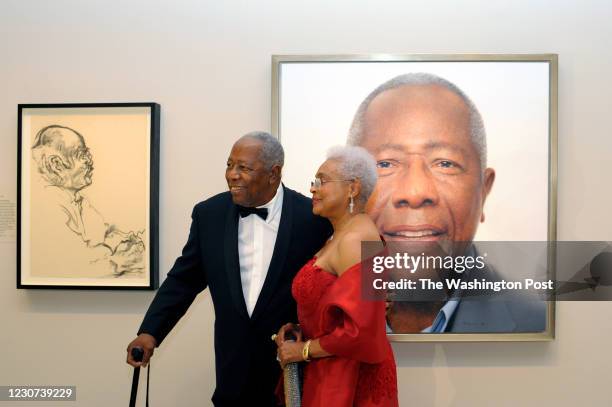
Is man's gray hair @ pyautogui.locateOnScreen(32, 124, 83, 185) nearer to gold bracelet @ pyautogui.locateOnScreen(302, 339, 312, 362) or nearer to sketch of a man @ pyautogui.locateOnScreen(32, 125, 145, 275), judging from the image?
sketch of a man @ pyautogui.locateOnScreen(32, 125, 145, 275)

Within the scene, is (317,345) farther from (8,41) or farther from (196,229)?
(8,41)

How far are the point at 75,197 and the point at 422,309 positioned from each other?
6.19 feet

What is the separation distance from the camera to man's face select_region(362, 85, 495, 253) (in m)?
3.16

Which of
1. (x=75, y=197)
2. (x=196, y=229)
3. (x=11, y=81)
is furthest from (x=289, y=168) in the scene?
(x=11, y=81)

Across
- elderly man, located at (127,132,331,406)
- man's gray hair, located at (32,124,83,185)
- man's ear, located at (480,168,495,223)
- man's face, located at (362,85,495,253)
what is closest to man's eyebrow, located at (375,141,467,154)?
man's face, located at (362,85,495,253)

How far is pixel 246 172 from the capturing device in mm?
2342

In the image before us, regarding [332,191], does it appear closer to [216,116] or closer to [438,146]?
[438,146]

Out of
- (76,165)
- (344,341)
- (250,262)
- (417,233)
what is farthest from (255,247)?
(76,165)

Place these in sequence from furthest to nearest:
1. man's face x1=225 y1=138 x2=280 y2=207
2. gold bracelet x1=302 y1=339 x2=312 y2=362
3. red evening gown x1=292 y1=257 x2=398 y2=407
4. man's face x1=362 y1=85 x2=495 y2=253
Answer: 1. man's face x1=362 y1=85 x2=495 y2=253
2. man's face x1=225 y1=138 x2=280 y2=207
3. gold bracelet x1=302 y1=339 x2=312 y2=362
4. red evening gown x1=292 y1=257 x2=398 y2=407

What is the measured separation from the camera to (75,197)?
3.28m

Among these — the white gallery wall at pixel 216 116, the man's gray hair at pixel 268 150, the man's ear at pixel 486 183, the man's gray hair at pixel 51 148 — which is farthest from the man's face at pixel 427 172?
the man's gray hair at pixel 51 148

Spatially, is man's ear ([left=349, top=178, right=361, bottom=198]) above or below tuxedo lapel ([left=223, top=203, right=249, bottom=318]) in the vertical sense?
above

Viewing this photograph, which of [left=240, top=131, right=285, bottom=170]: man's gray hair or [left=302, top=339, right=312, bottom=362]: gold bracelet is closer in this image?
[left=302, top=339, right=312, bottom=362]: gold bracelet

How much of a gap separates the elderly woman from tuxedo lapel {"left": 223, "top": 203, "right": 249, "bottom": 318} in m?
0.24
